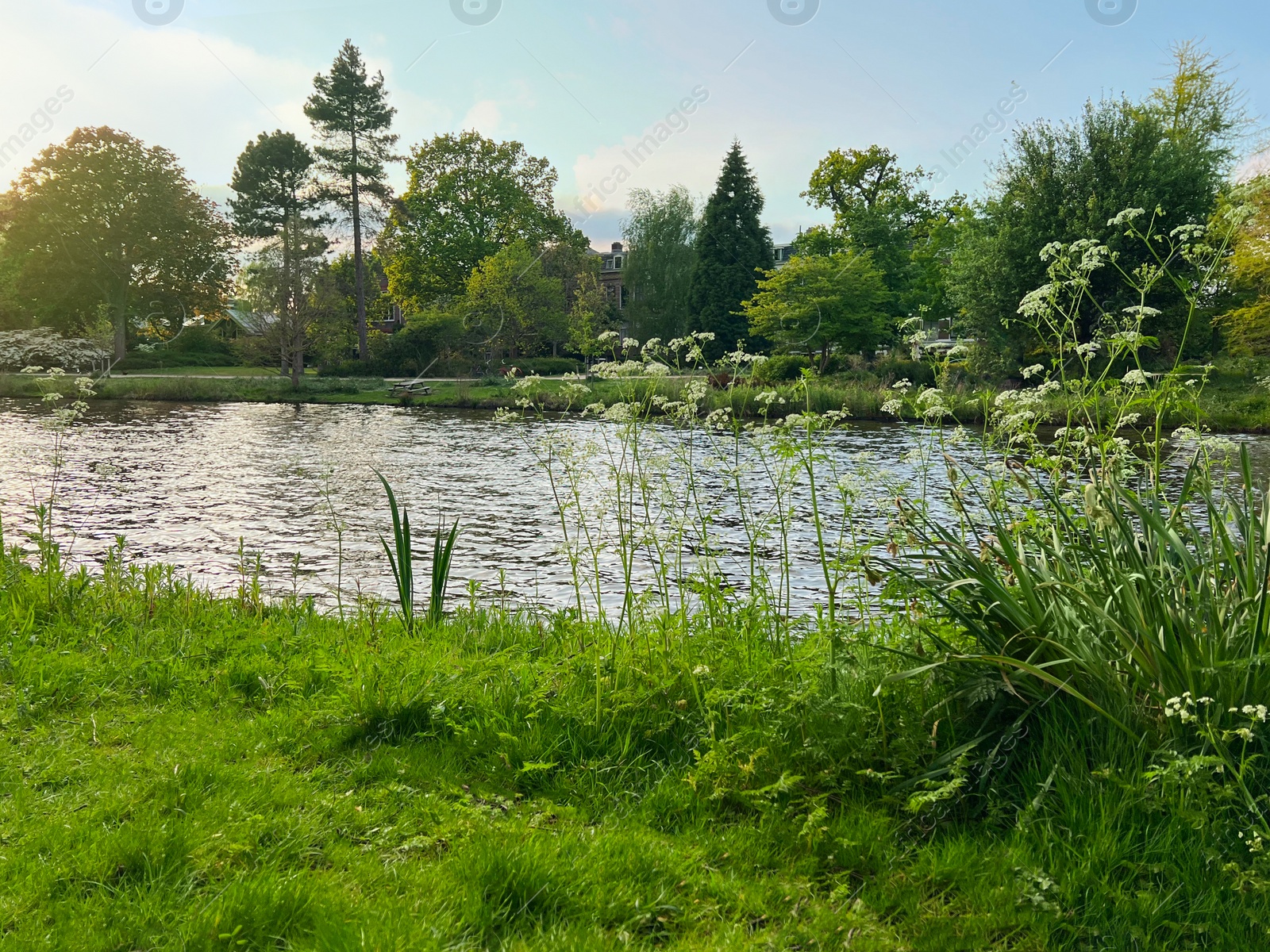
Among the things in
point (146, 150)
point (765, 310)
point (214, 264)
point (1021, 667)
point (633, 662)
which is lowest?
point (633, 662)

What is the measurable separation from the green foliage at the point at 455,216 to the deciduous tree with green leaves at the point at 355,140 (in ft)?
20.9

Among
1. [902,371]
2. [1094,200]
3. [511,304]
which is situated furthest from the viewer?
[511,304]

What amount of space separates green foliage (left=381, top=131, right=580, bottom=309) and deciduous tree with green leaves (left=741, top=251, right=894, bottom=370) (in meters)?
20.4

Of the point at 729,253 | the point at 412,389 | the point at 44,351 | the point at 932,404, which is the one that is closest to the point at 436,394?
the point at 412,389

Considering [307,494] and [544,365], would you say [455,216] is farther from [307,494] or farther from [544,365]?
[307,494]

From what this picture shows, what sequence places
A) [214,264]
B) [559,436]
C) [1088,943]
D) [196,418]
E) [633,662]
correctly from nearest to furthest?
[1088,943]
[633,662]
[559,436]
[196,418]
[214,264]

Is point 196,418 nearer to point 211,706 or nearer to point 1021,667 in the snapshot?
point 211,706

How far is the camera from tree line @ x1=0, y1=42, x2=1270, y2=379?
3069 cm

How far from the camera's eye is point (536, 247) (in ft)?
179

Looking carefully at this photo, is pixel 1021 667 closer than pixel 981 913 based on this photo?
No

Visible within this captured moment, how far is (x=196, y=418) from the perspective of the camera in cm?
2720

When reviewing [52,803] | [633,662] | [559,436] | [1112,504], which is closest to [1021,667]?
[1112,504]

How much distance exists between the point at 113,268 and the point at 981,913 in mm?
59558

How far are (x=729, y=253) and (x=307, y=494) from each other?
40169 mm
